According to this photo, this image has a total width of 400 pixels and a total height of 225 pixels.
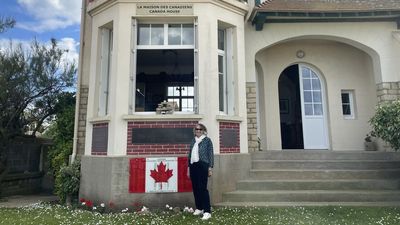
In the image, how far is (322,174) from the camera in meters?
6.95

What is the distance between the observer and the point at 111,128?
6480 millimetres

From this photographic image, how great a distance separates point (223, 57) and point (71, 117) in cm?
436

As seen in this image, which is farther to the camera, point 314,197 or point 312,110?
point 312,110

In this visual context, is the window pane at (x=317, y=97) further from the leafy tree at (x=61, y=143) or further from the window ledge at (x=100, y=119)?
the leafy tree at (x=61, y=143)

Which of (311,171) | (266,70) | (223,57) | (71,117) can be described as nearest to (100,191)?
(71,117)

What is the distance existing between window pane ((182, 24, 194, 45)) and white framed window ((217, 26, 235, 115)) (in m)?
0.74

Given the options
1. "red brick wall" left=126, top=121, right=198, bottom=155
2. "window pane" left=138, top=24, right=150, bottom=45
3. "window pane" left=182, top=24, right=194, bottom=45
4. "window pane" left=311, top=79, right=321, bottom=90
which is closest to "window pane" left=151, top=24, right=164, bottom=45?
"window pane" left=138, top=24, right=150, bottom=45

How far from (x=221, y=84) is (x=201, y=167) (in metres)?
2.41

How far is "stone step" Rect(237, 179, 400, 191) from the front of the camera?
21.8 feet

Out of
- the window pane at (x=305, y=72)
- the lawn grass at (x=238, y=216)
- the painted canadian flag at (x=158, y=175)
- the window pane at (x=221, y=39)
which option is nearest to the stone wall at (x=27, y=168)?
the lawn grass at (x=238, y=216)

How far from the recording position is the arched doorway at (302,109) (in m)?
9.23

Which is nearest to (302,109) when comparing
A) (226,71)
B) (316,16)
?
(316,16)

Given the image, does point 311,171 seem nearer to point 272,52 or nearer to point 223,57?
point 223,57

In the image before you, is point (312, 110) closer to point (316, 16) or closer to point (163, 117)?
point (316, 16)
